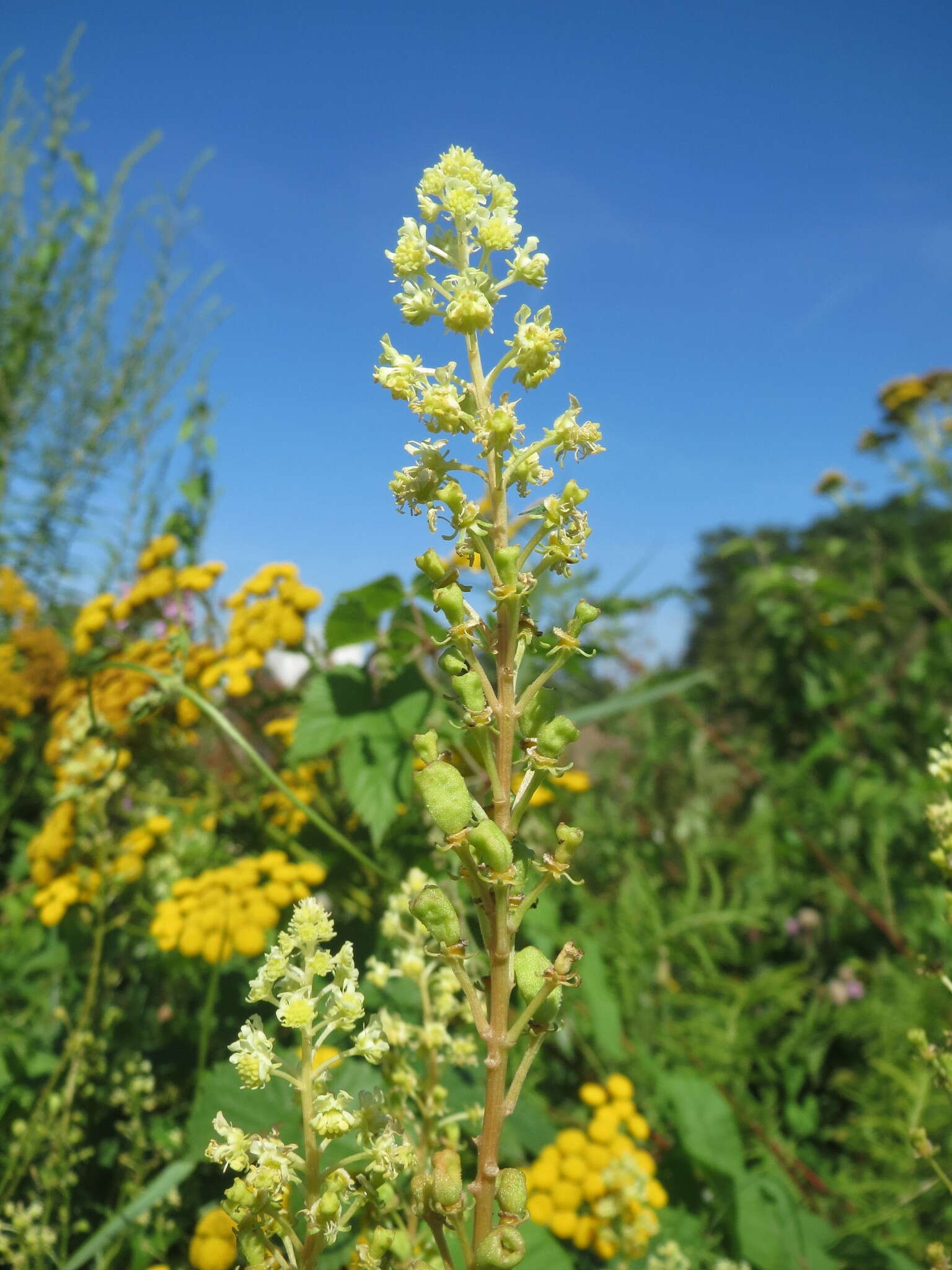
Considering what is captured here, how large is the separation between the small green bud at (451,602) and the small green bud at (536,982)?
23cm

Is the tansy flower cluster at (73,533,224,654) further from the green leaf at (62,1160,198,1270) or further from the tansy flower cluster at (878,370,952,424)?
the tansy flower cluster at (878,370,952,424)

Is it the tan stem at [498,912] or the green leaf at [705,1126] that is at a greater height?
the tan stem at [498,912]

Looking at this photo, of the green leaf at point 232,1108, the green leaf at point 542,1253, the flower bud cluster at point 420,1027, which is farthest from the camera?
the green leaf at point 232,1108

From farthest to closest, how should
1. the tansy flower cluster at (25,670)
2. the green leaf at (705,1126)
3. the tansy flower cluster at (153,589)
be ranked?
the tansy flower cluster at (25,670)
the tansy flower cluster at (153,589)
the green leaf at (705,1126)

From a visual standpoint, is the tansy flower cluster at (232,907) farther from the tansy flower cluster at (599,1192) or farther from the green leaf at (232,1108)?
the tansy flower cluster at (599,1192)

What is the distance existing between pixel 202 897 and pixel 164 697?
0.56 m

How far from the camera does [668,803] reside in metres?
3.49

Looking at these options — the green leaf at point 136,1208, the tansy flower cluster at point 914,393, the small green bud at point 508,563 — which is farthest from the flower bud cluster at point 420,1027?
the tansy flower cluster at point 914,393

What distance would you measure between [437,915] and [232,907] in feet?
4.16

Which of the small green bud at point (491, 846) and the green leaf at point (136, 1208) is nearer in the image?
the small green bud at point (491, 846)

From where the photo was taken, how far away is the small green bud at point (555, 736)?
573mm

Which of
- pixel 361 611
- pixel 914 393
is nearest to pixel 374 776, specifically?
pixel 361 611

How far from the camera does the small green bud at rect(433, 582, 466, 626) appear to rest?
0.60m

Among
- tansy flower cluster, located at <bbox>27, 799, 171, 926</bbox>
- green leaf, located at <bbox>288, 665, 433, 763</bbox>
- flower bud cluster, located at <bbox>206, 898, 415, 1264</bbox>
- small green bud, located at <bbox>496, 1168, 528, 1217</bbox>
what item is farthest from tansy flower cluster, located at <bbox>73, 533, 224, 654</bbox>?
small green bud, located at <bbox>496, 1168, 528, 1217</bbox>
